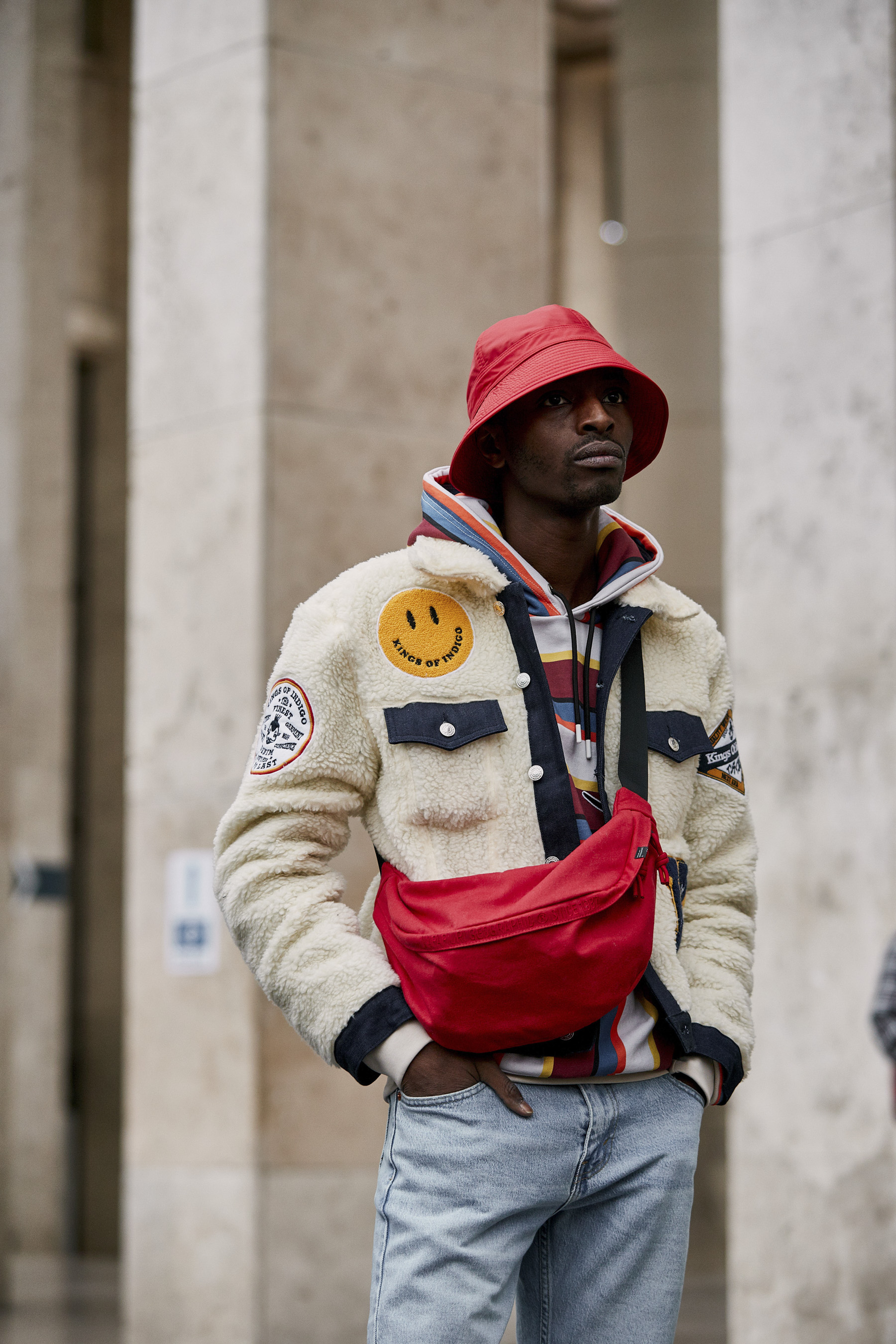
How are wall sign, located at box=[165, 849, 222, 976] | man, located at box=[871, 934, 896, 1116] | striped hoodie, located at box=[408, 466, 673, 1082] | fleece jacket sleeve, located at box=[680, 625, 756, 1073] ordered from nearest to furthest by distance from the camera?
striped hoodie, located at box=[408, 466, 673, 1082] → fleece jacket sleeve, located at box=[680, 625, 756, 1073] → man, located at box=[871, 934, 896, 1116] → wall sign, located at box=[165, 849, 222, 976]

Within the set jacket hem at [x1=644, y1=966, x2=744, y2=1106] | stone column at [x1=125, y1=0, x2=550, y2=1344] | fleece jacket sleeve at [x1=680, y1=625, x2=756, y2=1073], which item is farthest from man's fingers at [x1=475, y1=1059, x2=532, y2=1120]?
stone column at [x1=125, y1=0, x2=550, y2=1344]

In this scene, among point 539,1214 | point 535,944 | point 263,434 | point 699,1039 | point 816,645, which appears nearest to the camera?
point 535,944

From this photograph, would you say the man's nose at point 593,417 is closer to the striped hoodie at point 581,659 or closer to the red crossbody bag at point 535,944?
the striped hoodie at point 581,659

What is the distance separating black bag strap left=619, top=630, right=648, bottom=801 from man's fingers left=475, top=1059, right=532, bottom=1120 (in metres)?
0.44

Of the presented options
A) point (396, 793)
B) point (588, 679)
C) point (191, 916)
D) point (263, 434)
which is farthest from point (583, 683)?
point (191, 916)

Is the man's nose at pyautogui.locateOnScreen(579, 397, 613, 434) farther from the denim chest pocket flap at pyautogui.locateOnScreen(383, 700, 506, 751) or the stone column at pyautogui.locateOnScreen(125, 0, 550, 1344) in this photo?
the stone column at pyautogui.locateOnScreen(125, 0, 550, 1344)

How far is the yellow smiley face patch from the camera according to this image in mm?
2643

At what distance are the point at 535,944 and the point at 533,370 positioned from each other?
846 millimetres

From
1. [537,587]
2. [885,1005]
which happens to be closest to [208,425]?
[885,1005]

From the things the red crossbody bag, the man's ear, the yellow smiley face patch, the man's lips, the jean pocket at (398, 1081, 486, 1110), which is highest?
the man's ear

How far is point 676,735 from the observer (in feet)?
8.95

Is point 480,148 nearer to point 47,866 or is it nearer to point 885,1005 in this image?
point 885,1005

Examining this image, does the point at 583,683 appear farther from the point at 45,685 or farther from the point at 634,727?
the point at 45,685

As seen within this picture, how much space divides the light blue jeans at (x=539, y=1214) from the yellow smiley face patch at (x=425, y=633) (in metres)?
0.62
